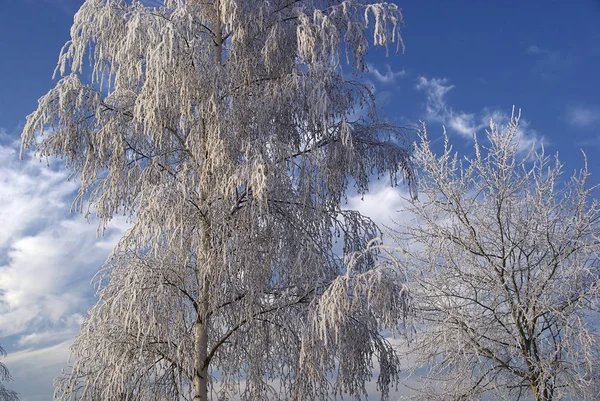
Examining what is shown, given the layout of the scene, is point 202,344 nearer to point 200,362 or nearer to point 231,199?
point 200,362

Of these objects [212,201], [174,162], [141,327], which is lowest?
[141,327]

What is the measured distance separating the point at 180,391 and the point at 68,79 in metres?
3.66

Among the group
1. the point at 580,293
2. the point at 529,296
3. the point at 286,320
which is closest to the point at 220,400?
the point at 286,320

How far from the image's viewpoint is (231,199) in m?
6.36

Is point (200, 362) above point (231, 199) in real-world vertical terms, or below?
below

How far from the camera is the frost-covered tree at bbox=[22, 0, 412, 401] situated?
19.5 ft

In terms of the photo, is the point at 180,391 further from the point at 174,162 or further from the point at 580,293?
the point at 580,293

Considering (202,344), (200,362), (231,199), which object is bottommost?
(200,362)

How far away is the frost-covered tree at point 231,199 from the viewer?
19.5 feet

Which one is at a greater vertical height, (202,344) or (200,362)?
(202,344)

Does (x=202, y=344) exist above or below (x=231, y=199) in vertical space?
below

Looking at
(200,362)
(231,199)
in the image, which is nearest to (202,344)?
(200,362)

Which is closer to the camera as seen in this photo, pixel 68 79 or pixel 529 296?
pixel 529 296

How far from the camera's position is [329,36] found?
680cm
